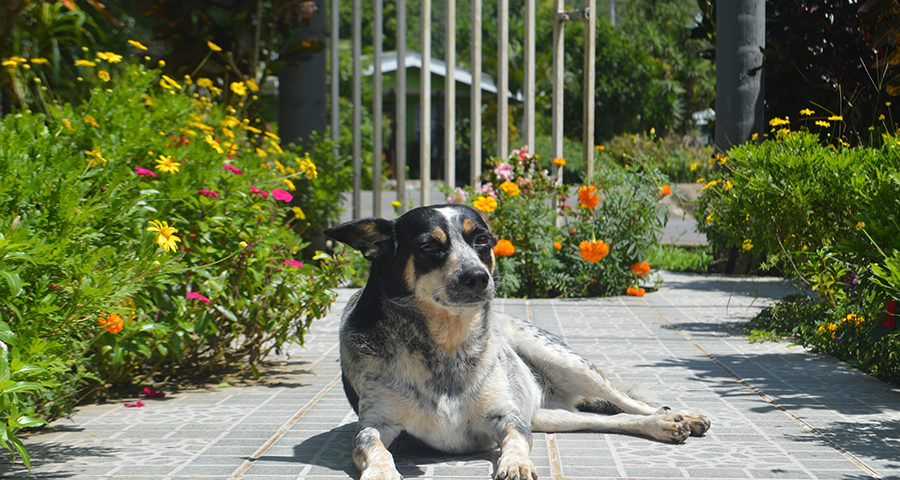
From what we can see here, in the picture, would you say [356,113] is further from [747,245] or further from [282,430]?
[282,430]

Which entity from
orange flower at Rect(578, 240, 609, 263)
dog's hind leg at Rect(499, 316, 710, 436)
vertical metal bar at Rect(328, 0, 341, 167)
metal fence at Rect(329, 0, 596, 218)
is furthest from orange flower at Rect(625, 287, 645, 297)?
dog's hind leg at Rect(499, 316, 710, 436)

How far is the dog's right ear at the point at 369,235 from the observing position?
398cm

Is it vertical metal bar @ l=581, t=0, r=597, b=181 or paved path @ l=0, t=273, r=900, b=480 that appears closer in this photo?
paved path @ l=0, t=273, r=900, b=480

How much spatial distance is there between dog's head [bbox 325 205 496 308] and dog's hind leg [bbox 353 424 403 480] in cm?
59

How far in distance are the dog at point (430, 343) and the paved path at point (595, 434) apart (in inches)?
6.6

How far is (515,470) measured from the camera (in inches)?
134

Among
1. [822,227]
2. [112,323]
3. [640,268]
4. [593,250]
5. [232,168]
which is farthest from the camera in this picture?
[640,268]

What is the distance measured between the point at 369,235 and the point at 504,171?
645 centimetres

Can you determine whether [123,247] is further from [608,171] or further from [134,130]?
[608,171]

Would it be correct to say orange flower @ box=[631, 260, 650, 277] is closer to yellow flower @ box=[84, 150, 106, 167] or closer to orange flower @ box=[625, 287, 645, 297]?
orange flower @ box=[625, 287, 645, 297]

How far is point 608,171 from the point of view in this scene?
10203 millimetres

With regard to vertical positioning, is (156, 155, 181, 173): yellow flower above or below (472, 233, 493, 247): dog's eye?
above

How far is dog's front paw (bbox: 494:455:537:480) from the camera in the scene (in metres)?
3.40

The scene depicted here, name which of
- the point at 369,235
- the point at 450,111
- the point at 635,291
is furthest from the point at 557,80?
the point at 369,235
